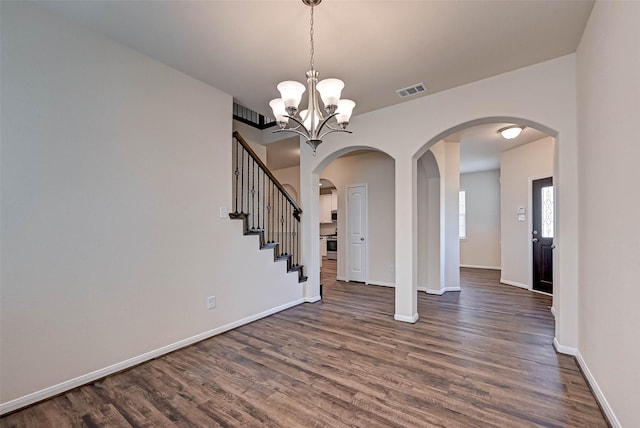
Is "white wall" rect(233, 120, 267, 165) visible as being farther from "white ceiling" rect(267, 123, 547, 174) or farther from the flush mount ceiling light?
the flush mount ceiling light

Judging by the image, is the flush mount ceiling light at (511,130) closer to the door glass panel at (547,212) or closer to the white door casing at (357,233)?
the door glass panel at (547,212)

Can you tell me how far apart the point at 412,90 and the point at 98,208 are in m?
3.46

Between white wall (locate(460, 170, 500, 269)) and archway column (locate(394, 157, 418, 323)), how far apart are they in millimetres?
5599

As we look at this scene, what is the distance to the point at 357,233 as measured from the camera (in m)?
6.33

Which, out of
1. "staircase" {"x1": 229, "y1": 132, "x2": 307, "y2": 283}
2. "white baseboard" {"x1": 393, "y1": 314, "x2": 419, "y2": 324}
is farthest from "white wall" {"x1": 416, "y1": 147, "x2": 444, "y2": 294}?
"staircase" {"x1": 229, "y1": 132, "x2": 307, "y2": 283}

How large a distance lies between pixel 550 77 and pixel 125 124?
4.11 metres

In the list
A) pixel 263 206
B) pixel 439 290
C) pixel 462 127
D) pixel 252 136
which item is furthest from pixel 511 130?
pixel 252 136

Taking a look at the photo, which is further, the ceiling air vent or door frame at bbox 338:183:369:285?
door frame at bbox 338:183:369:285

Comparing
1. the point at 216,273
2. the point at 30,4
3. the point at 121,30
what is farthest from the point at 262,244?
the point at 30,4

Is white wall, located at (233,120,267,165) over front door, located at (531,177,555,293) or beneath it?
over

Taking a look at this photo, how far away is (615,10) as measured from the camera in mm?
1723

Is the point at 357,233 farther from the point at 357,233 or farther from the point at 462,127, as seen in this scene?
the point at 462,127

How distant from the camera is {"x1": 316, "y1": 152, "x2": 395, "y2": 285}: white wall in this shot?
5879 millimetres

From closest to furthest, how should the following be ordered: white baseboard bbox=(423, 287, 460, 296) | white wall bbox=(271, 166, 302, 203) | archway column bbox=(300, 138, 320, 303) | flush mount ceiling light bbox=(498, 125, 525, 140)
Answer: flush mount ceiling light bbox=(498, 125, 525, 140)
archway column bbox=(300, 138, 320, 303)
white baseboard bbox=(423, 287, 460, 296)
white wall bbox=(271, 166, 302, 203)
